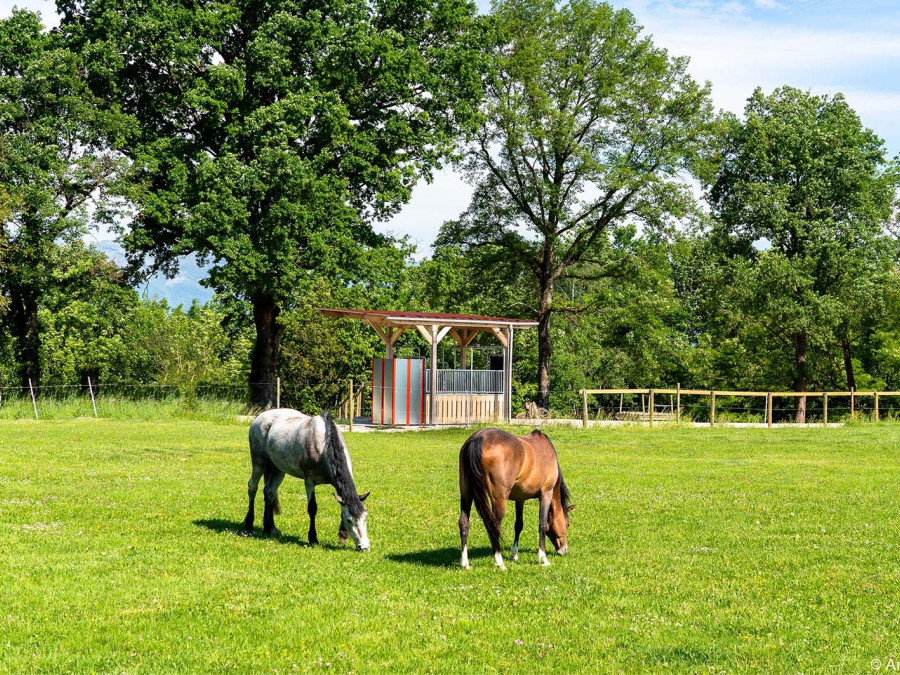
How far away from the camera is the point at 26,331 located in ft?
122

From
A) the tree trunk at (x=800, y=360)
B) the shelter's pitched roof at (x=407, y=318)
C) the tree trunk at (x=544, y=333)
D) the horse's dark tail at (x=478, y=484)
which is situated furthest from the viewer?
the tree trunk at (x=800, y=360)

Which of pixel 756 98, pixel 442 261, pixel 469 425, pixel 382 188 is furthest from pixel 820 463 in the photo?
pixel 756 98

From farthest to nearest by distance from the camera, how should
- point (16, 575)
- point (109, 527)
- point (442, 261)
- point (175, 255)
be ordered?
point (442, 261) → point (175, 255) → point (109, 527) → point (16, 575)

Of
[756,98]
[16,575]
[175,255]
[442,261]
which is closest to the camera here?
[16,575]

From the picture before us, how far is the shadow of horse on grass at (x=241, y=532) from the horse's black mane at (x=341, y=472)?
576 mm

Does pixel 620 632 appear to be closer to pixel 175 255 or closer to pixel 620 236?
pixel 175 255

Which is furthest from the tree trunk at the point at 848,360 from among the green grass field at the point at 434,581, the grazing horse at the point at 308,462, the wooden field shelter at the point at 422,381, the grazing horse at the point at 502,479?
the grazing horse at the point at 308,462

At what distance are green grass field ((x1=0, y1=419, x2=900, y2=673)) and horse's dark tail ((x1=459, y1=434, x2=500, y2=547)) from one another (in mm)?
487

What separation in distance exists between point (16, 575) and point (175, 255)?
28920mm

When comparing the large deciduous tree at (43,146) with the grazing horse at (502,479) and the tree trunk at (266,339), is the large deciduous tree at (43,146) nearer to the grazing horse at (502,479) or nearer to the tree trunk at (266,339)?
the tree trunk at (266,339)

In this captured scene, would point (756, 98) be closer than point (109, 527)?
No

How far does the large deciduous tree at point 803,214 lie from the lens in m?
43.9

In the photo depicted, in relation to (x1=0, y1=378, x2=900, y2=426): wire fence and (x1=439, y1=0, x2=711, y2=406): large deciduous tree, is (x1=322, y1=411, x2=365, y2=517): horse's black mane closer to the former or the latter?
(x1=0, y1=378, x2=900, y2=426): wire fence

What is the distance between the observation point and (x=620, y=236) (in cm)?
4222
